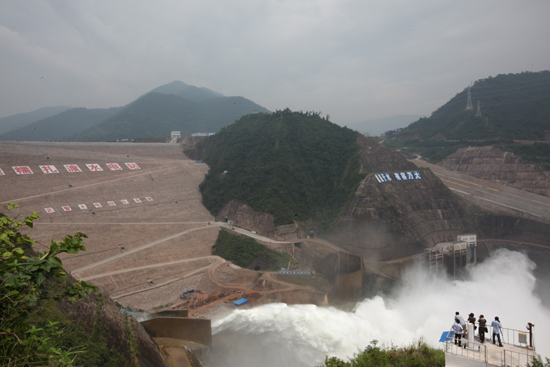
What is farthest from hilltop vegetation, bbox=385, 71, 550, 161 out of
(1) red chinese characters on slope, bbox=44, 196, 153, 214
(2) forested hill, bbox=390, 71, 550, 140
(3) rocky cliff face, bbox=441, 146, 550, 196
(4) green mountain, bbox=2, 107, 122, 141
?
(4) green mountain, bbox=2, 107, 122, 141

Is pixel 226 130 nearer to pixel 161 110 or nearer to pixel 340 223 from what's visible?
pixel 340 223

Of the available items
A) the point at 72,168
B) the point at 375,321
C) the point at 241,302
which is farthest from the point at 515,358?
the point at 72,168

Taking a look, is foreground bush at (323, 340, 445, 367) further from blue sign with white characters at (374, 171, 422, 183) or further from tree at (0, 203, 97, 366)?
blue sign with white characters at (374, 171, 422, 183)

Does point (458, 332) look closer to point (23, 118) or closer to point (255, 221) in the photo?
point (255, 221)

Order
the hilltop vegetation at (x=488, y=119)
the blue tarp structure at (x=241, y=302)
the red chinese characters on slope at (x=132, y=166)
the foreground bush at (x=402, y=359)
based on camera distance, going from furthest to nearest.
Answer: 1. the hilltop vegetation at (x=488, y=119)
2. the red chinese characters on slope at (x=132, y=166)
3. the blue tarp structure at (x=241, y=302)
4. the foreground bush at (x=402, y=359)

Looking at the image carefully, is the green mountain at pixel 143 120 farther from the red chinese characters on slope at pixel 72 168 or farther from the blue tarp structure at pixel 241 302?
the blue tarp structure at pixel 241 302

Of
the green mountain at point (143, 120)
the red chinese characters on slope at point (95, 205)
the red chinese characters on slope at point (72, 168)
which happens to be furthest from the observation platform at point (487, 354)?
the green mountain at point (143, 120)

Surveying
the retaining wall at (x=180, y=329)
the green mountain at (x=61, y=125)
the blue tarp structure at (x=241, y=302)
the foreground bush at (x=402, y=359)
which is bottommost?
the blue tarp structure at (x=241, y=302)
